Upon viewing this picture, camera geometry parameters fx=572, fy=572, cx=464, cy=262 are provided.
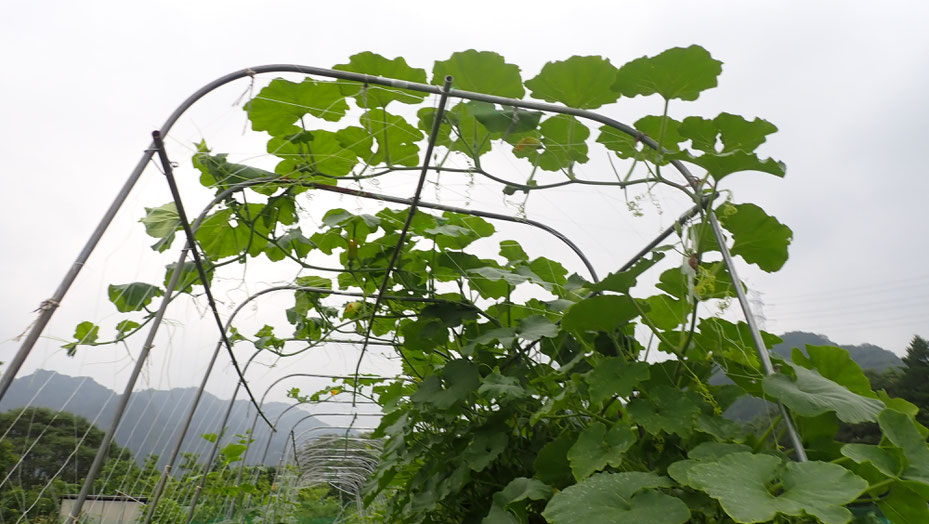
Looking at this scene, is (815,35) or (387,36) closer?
(387,36)

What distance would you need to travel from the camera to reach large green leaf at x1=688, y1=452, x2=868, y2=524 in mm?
848

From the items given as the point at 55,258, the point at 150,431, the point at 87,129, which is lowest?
the point at 150,431

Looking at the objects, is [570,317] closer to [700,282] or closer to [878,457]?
[700,282]

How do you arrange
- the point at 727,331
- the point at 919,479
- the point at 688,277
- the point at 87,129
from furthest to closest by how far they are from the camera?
the point at 87,129 < the point at 727,331 < the point at 688,277 < the point at 919,479

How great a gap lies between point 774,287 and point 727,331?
219 mm

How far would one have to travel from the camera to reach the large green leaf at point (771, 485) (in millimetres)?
848

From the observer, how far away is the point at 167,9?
1.82 metres

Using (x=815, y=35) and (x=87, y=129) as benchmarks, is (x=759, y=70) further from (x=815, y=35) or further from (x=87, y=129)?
(x=815, y=35)

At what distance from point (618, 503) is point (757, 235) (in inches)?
29.9

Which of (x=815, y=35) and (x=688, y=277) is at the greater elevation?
(x=815, y=35)

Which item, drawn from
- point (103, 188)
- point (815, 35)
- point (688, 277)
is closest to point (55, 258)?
point (103, 188)

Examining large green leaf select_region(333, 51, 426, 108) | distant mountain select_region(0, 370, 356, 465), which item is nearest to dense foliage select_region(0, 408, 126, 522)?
distant mountain select_region(0, 370, 356, 465)

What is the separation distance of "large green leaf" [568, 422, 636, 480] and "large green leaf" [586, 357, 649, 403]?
8cm

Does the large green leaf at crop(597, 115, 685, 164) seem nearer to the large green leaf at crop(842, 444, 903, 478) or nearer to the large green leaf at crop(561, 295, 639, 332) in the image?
the large green leaf at crop(561, 295, 639, 332)
